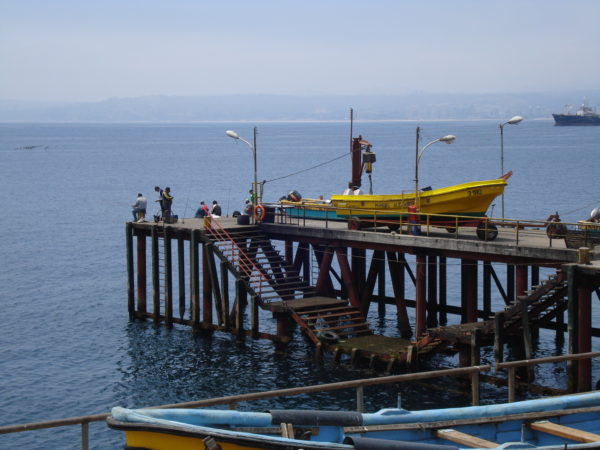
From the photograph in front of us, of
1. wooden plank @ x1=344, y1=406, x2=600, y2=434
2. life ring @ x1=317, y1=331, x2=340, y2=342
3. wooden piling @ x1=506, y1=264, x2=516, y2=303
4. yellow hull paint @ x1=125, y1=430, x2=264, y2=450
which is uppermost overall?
yellow hull paint @ x1=125, y1=430, x2=264, y2=450

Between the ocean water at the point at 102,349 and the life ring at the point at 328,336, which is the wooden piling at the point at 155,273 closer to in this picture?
the ocean water at the point at 102,349

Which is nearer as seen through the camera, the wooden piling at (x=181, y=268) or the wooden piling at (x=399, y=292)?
the wooden piling at (x=399, y=292)

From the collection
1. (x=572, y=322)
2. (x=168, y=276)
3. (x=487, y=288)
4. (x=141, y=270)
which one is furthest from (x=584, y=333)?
(x=141, y=270)

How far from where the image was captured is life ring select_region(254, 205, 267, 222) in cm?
3884

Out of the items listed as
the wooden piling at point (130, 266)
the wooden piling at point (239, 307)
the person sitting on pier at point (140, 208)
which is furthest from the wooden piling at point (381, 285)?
the wooden piling at point (130, 266)

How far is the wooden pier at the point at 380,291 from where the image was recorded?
27.8 m

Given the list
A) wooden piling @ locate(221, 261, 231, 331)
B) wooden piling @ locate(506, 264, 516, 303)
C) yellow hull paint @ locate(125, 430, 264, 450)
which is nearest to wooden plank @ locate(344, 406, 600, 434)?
yellow hull paint @ locate(125, 430, 264, 450)

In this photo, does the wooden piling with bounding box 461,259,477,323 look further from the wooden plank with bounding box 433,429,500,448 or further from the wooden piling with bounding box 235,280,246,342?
the wooden plank with bounding box 433,429,500,448

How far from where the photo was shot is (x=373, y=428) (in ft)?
45.0

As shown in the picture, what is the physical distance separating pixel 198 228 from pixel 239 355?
6073mm

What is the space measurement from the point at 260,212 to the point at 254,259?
211 cm

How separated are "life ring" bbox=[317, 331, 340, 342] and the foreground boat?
17.9 m

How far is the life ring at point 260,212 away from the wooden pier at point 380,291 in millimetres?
333

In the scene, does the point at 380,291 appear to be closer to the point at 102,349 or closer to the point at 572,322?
the point at 102,349
